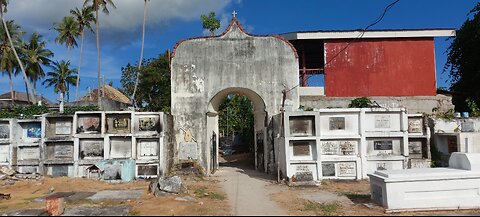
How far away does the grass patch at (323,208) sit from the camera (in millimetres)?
9930

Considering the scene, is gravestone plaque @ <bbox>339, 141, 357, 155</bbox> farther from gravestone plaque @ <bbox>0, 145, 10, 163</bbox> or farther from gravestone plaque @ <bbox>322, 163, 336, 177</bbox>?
gravestone plaque @ <bbox>0, 145, 10, 163</bbox>

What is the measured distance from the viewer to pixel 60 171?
1599 cm

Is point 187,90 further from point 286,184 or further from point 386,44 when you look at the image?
A: point 386,44

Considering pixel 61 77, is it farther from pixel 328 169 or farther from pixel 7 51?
pixel 328 169

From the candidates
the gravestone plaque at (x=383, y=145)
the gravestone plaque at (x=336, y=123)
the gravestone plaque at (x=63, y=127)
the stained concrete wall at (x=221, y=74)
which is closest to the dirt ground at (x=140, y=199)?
the gravestone plaque at (x=63, y=127)

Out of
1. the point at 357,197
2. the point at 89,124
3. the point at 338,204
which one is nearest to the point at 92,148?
the point at 89,124

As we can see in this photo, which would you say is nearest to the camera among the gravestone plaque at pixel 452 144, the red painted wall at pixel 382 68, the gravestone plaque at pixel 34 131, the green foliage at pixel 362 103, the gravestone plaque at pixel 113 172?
the gravestone plaque at pixel 452 144

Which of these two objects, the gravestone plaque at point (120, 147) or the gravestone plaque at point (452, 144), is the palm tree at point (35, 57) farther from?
the gravestone plaque at point (452, 144)

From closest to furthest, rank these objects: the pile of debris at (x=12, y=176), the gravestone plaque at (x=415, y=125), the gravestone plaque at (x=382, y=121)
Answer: the pile of debris at (x=12, y=176) → the gravestone plaque at (x=382, y=121) → the gravestone plaque at (x=415, y=125)

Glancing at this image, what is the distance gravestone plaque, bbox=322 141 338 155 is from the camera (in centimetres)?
1556

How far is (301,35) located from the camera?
20609 millimetres

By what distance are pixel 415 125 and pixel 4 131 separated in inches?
667

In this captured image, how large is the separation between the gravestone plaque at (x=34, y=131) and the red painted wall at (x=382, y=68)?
13.7 m

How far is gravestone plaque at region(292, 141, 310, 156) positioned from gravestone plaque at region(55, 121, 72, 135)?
9222mm
